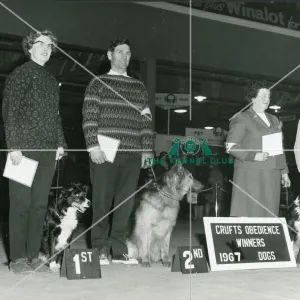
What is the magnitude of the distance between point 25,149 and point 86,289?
3.01 feet

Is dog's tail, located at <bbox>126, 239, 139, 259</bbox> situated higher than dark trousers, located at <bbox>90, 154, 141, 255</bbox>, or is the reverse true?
dark trousers, located at <bbox>90, 154, 141, 255</bbox>

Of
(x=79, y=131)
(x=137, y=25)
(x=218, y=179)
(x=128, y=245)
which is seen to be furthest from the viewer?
(x=218, y=179)

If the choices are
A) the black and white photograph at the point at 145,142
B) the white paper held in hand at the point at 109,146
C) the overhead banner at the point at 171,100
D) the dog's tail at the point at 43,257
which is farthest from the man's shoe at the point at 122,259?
the overhead banner at the point at 171,100

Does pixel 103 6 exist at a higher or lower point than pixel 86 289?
higher

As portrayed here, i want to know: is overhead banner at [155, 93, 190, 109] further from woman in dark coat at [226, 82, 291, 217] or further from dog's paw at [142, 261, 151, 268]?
dog's paw at [142, 261, 151, 268]

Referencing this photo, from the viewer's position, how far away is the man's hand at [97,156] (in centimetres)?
303

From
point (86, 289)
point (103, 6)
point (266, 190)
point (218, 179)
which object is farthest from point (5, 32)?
point (218, 179)

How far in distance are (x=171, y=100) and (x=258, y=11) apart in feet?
3.78

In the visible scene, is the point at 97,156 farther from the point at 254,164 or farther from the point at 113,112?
the point at 254,164

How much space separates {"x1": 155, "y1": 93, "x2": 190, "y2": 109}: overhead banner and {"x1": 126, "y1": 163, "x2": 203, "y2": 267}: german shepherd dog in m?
1.04

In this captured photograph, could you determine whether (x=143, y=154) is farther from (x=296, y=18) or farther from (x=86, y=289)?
(x=296, y=18)

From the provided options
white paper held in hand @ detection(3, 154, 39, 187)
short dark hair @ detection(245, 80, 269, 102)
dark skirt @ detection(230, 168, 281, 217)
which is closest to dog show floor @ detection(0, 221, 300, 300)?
dark skirt @ detection(230, 168, 281, 217)

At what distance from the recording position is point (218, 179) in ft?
18.8

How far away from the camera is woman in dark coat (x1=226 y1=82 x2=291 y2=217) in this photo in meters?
3.41
